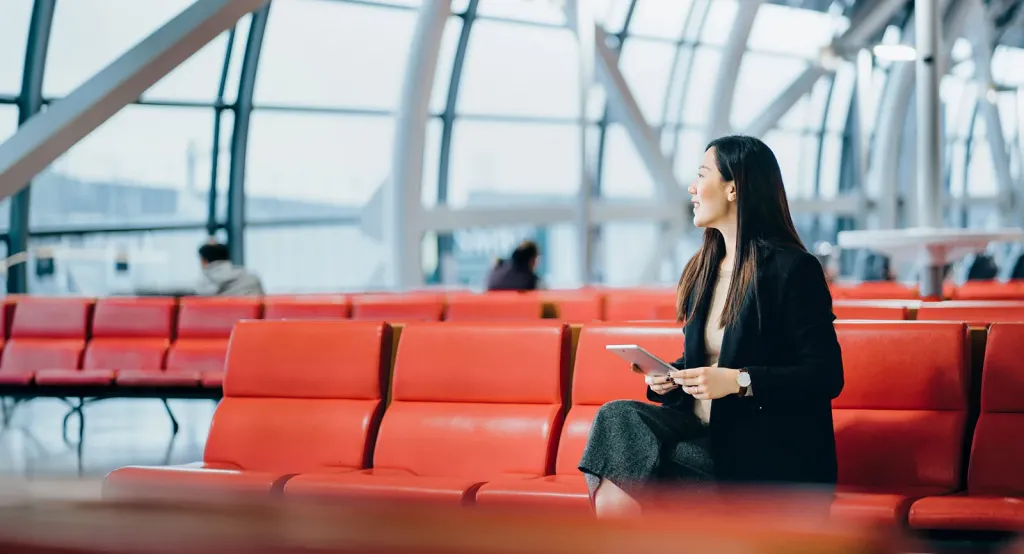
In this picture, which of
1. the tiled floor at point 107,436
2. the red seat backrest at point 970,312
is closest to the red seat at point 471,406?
the red seat backrest at point 970,312

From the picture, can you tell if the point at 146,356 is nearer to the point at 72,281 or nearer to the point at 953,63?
the point at 72,281

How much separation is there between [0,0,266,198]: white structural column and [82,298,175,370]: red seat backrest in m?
2.21

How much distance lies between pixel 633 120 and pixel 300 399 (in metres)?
17.2

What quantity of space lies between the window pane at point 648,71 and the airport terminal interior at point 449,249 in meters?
0.06

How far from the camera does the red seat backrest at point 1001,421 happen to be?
140 inches

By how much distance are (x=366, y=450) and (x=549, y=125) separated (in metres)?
15.7

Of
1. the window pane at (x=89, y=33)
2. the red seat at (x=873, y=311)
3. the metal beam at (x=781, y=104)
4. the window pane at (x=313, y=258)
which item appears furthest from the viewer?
the metal beam at (x=781, y=104)

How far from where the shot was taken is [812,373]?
317 centimetres

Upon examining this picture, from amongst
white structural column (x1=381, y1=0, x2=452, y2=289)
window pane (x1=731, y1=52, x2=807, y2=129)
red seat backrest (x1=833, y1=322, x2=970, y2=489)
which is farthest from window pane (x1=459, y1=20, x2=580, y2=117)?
red seat backrest (x1=833, y1=322, x2=970, y2=489)

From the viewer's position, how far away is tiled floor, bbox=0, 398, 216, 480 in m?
7.16

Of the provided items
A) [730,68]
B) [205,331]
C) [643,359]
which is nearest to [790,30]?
[730,68]

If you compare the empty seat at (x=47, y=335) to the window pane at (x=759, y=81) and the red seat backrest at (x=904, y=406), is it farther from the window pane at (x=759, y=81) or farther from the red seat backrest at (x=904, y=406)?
the window pane at (x=759, y=81)

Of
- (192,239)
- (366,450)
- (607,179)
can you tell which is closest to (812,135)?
(607,179)

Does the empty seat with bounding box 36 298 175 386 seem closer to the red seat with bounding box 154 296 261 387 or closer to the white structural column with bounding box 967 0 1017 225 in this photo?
the red seat with bounding box 154 296 261 387
